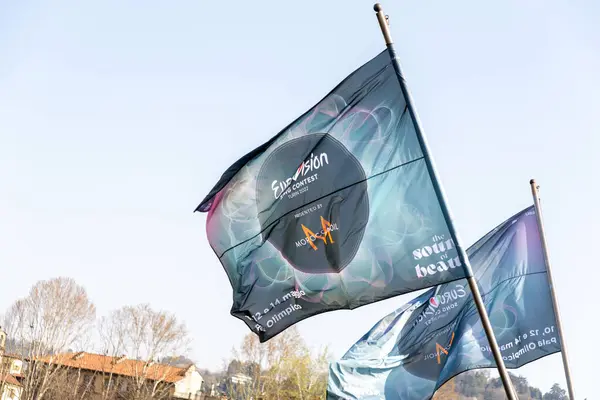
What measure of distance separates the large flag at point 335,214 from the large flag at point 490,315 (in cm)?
541

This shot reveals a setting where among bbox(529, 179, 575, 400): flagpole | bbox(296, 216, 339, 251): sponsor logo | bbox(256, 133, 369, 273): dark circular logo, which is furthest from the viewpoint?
bbox(529, 179, 575, 400): flagpole

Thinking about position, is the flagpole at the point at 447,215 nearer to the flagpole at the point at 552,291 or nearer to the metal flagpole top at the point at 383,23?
the metal flagpole top at the point at 383,23

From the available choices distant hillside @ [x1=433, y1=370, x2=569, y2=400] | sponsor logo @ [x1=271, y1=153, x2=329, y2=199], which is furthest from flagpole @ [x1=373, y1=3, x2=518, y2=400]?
distant hillside @ [x1=433, y1=370, x2=569, y2=400]

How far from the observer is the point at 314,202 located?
815 cm

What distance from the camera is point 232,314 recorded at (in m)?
8.87

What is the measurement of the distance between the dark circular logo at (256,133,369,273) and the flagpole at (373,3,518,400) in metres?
1.03

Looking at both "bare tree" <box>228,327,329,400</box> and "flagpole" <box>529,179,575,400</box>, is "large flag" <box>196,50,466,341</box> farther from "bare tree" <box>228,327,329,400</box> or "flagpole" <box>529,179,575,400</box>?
"bare tree" <box>228,327,329,400</box>

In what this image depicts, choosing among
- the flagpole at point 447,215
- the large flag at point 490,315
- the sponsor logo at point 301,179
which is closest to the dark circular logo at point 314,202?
the sponsor logo at point 301,179

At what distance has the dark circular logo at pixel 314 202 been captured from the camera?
790 cm

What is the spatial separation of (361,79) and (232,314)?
3.15 m

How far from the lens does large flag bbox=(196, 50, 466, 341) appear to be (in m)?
7.28

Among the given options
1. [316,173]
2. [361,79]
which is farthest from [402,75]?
[316,173]

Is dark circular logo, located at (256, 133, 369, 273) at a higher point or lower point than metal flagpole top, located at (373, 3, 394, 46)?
lower

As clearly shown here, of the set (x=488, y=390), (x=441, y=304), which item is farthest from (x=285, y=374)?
(x=488, y=390)
